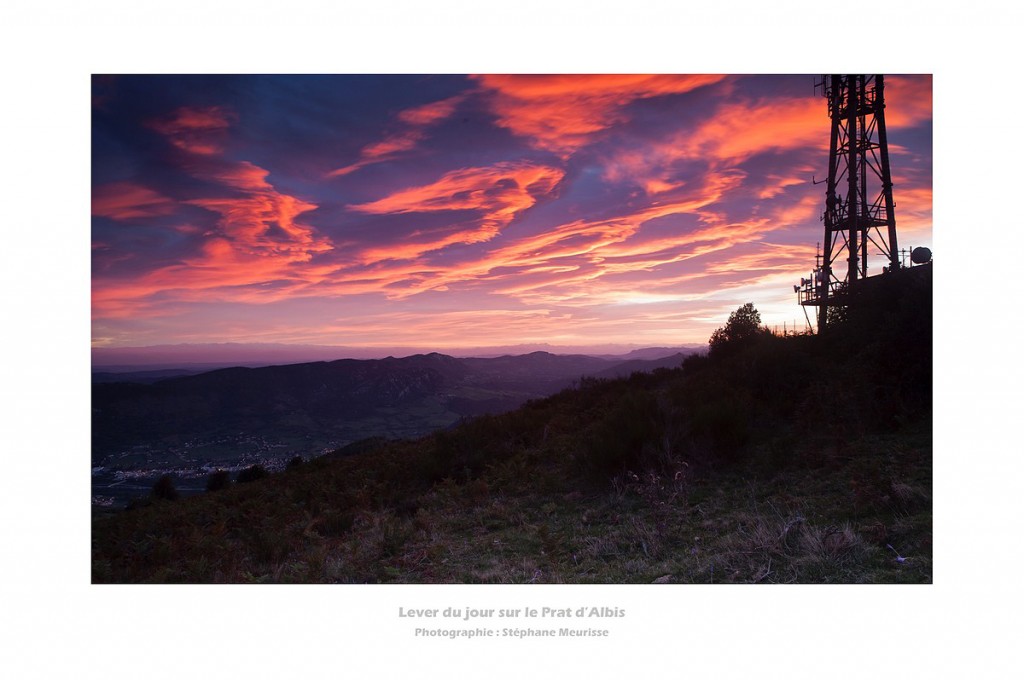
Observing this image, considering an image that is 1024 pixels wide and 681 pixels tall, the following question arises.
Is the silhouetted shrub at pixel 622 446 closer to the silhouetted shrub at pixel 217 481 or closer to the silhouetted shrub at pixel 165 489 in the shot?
the silhouetted shrub at pixel 165 489

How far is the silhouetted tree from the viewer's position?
1465 centimetres

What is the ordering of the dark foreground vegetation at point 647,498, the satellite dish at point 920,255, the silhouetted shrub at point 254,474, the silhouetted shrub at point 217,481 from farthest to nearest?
1. the silhouetted shrub at point 254,474
2. the satellite dish at point 920,255
3. the silhouetted shrub at point 217,481
4. the dark foreground vegetation at point 647,498

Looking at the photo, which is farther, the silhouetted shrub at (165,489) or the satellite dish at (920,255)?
the satellite dish at (920,255)

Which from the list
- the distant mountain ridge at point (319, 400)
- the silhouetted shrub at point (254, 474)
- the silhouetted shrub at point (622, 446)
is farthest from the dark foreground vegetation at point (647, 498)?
the distant mountain ridge at point (319, 400)

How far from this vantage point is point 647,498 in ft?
20.1

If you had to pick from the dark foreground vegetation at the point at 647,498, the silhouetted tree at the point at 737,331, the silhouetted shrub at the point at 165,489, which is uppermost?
the silhouetted tree at the point at 737,331

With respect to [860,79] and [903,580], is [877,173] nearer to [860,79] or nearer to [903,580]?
[860,79]

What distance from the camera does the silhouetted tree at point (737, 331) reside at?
14.6 metres

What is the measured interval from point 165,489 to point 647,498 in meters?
9.00

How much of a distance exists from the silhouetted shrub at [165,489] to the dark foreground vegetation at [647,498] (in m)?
0.08

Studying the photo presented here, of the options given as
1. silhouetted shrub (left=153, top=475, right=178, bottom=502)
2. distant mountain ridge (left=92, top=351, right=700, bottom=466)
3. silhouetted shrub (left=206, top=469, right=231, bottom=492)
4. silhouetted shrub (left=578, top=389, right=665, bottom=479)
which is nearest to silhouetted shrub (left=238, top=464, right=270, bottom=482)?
silhouetted shrub (left=206, top=469, right=231, bottom=492)

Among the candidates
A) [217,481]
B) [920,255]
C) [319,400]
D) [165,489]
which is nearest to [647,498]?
[319,400]

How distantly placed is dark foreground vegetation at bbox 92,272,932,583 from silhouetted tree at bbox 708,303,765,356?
325 centimetres

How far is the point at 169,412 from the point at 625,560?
7.55 metres
